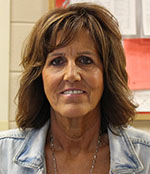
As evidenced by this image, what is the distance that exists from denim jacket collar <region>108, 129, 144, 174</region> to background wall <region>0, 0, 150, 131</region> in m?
0.41

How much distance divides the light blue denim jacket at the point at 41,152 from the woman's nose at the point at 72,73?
0.97ft

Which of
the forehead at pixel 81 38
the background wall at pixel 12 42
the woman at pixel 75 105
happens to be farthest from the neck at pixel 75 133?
the background wall at pixel 12 42

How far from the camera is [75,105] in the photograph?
0.98m

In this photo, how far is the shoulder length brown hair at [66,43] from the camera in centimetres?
105

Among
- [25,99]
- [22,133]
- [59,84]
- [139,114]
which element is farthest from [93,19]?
[139,114]

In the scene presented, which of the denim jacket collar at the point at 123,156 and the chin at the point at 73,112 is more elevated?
the chin at the point at 73,112

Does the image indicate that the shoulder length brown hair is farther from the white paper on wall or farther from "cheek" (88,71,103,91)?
the white paper on wall

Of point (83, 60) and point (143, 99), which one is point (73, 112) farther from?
point (143, 99)

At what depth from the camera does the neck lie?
1.13 metres

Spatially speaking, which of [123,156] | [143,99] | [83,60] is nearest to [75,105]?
[83,60]

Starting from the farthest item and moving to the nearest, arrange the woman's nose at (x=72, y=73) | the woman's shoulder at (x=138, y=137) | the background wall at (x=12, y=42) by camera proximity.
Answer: the background wall at (x=12, y=42) < the woman's shoulder at (x=138, y=137) < the woman's nose at (x=72, y=73)

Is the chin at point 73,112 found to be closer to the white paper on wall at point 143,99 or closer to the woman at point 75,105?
the woman at point 75,105

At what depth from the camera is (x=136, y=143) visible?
1.11 meters

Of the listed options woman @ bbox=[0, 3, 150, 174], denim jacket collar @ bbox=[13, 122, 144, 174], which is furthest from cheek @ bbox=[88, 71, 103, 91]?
denim jacket collar @ bbox=[13, 122, 144, 174]
